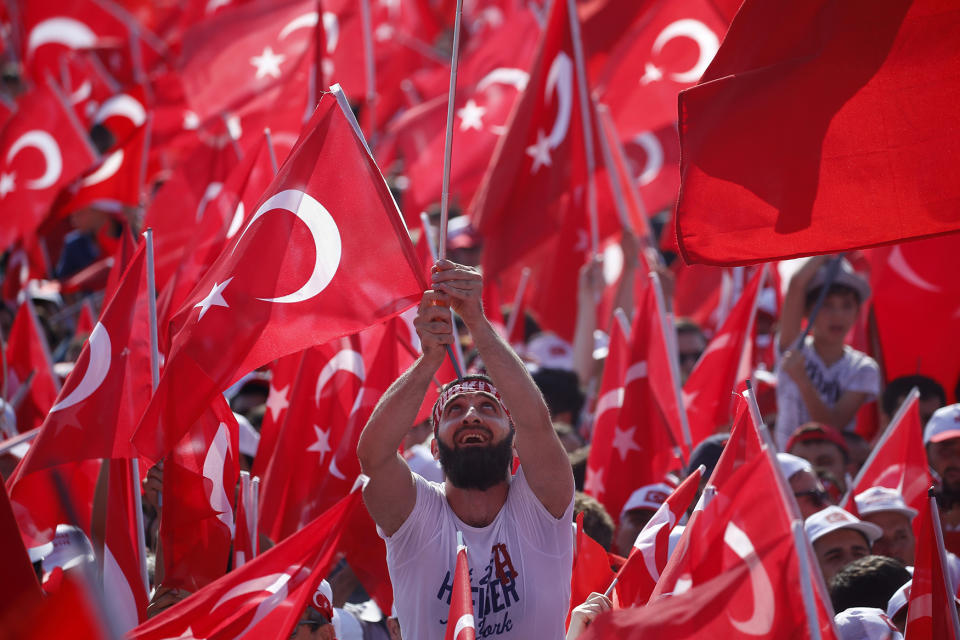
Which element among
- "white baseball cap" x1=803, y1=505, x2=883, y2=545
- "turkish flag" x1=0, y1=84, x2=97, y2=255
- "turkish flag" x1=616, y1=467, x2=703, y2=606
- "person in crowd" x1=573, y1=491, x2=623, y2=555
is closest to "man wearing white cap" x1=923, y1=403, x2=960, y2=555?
"white baseball cap" x1=803, y1=505, x2=883, y2=545

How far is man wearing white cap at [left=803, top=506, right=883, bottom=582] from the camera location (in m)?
5.44

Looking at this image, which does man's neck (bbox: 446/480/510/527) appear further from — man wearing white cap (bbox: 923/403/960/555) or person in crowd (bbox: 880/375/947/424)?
person in crowd (bbox: 880/375/947/424)

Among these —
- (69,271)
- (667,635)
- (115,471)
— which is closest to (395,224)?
(115,471)

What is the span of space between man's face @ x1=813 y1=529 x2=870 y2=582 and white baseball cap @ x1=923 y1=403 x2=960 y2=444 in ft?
3.65

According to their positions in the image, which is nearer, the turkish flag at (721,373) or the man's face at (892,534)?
the man's face at (892,534)

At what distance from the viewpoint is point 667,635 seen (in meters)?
3.19

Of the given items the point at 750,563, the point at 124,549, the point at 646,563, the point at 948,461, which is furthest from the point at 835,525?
the point at 124,549

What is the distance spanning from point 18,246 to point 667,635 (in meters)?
7.41

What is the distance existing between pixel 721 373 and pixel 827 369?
617mm

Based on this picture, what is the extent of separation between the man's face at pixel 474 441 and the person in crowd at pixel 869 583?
167 centimetres

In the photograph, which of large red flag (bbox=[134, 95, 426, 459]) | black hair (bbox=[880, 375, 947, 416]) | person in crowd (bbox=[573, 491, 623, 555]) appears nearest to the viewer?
large red flag (bbox=[134, 95, 426, 459])

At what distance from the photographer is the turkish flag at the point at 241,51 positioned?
9625 mm

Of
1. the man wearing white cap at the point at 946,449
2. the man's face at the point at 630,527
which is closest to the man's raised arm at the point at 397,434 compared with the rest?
the man's face at the point at 630,527

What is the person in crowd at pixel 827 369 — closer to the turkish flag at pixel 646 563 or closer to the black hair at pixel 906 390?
the black hair at pixel 906 390
